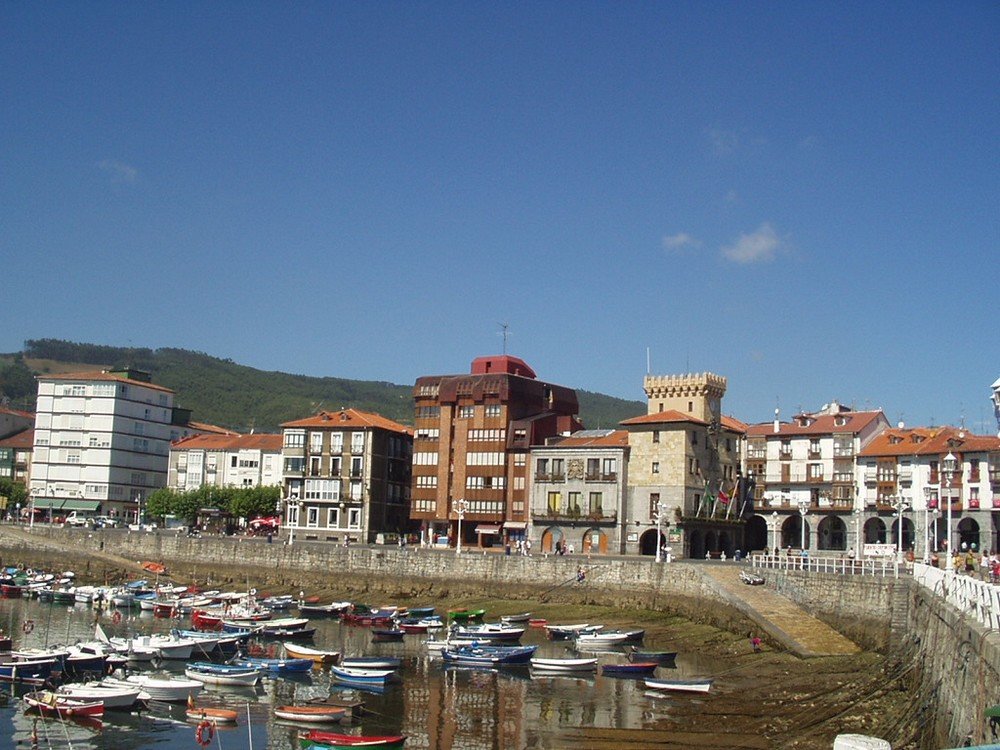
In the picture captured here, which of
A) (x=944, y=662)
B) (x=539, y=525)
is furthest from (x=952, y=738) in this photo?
(x=539, y=525)

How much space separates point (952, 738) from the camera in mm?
31484

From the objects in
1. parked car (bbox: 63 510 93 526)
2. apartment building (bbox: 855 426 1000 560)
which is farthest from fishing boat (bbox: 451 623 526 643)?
parked car (bbox: 63 510 93 526)

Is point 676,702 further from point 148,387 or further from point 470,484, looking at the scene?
point 148,387

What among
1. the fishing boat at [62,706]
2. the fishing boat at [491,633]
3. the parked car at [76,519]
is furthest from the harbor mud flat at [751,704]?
the parked car at [76,519]

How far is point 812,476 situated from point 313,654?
2708 inches

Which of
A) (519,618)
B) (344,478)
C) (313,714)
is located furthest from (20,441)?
(313,714)

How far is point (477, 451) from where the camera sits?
4338 inches

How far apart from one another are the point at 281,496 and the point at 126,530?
18125 mm

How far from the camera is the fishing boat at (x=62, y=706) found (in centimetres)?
4378

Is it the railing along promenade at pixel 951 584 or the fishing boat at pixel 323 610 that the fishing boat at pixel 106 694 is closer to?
the railing along promenade at pixel 951 584

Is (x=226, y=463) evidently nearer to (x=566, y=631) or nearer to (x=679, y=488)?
(x=679, y=488)

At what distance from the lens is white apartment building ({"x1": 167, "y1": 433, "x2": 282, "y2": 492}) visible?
488ft

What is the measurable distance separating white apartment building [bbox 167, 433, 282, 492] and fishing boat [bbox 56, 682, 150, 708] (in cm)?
10207

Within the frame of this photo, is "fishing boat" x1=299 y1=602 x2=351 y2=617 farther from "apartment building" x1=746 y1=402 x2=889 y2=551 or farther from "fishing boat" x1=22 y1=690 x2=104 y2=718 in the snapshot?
"apartment building" x1=746 y1=402 x2=889 y2=551
